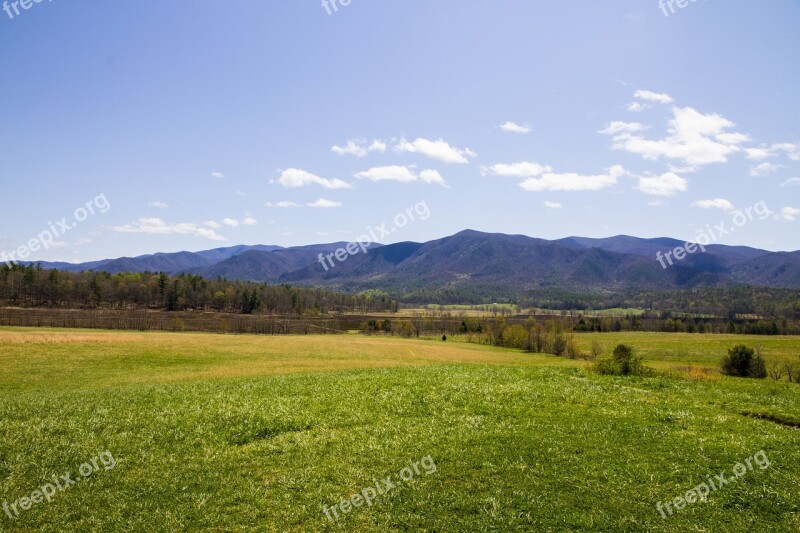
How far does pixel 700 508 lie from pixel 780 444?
6029 mm

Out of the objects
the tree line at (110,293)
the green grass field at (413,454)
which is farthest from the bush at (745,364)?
the tree line at (110,293)

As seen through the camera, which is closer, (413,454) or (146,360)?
→ (413,454)

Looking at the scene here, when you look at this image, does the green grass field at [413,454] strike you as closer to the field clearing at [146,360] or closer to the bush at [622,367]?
the bush at [622,367]

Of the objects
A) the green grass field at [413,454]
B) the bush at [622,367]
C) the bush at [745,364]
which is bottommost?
the bush at [745,364]

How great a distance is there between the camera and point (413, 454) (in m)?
15.8

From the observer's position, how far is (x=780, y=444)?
49.6 feet

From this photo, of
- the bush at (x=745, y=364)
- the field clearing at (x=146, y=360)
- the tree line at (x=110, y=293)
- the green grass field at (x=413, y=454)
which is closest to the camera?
the green grass field at (x=413, y=454)

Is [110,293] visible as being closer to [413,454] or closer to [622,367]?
[622,367]

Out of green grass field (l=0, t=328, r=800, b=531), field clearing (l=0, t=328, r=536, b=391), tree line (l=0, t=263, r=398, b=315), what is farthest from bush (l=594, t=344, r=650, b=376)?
tree line (l=0, t=263, r=398, b=315)

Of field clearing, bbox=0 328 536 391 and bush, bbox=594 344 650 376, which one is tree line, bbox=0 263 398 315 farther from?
bush, bbox=594 344 650 376

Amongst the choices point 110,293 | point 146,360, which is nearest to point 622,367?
point 146,360

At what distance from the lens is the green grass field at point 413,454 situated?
11.9 meters

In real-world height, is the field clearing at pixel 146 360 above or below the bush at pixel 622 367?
below

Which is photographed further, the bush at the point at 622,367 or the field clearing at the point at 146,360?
the field clearing at the point at 146,360
